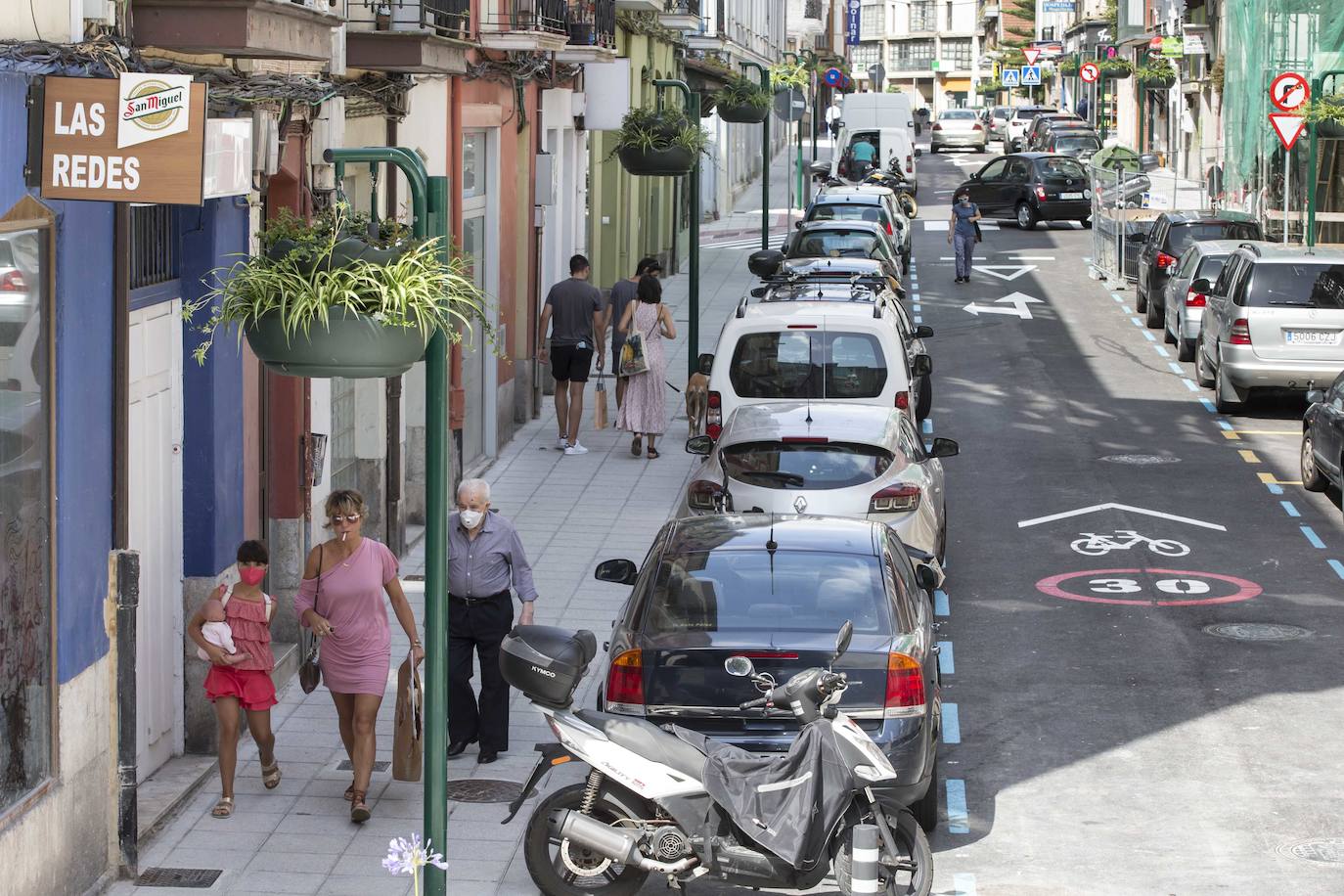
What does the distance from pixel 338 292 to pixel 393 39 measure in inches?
310

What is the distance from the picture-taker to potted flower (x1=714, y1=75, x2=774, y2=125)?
34562 millimetres

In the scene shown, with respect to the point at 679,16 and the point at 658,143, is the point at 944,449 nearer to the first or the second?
the point at 658,143

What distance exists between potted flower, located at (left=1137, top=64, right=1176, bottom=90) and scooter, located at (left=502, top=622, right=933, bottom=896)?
6510 centimetres

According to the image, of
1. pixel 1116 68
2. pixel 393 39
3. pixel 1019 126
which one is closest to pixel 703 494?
pixel 393 39

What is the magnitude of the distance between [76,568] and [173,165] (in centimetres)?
190

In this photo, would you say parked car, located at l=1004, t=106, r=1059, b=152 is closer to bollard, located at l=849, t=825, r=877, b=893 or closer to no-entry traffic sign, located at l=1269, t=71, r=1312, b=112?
no-entry traffic sign, located at l=1269, t=71, r=1312, b=112

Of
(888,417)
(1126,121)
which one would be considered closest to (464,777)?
(888,417)

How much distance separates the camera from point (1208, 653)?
45.0 feet

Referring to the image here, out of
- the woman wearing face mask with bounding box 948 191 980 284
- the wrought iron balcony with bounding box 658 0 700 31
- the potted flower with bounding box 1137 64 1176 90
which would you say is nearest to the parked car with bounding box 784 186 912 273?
the woman wearing face mask with bounding box 948 191 980 284

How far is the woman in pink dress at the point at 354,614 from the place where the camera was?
1025 centimetres

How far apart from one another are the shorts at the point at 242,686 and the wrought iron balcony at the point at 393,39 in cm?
616

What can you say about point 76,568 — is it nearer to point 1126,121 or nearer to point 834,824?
point 834,824

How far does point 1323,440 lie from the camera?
1841cm

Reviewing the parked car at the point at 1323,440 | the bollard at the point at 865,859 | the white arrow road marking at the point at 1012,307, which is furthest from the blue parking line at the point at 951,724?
the white arrow road marking at the point at 1012,307
